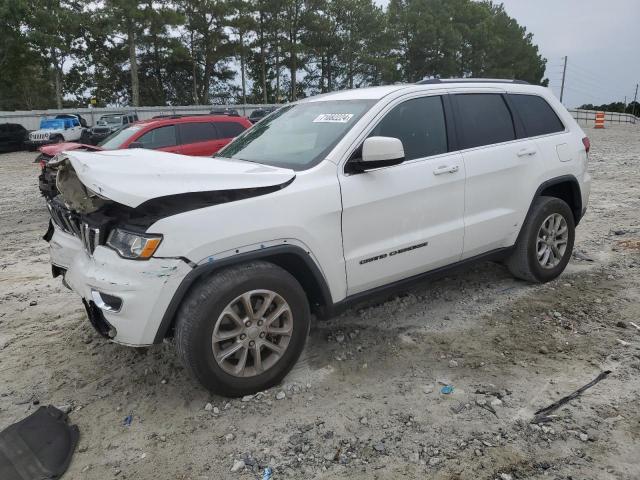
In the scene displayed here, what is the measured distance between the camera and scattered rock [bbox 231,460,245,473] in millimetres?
2523

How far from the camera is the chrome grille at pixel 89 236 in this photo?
2.90 metres

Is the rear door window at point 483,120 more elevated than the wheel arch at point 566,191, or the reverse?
the rear door window at point 483,120

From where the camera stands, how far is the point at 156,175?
2748 mm

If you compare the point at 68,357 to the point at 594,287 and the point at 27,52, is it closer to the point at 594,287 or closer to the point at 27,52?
the point at 594,287

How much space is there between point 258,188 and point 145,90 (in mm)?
45622

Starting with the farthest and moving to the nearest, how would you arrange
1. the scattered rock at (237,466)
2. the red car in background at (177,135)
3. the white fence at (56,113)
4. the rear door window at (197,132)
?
the white fence at (56,113) < the rear door window at (197,132) < the red car in background at (177,135) < the scattered rock at (237,466)

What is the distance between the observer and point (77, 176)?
9.61ft

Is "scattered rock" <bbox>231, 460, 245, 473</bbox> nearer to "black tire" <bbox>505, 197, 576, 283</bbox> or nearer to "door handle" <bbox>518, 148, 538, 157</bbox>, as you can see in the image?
"black tire" <bbox>505, 197, 576, 283</bbox>

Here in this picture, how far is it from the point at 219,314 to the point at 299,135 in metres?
1.52

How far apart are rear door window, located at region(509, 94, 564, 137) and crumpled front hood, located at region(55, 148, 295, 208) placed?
2.37 meters

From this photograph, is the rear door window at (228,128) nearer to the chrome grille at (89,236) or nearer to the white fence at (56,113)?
the chrome grille at (89,236)

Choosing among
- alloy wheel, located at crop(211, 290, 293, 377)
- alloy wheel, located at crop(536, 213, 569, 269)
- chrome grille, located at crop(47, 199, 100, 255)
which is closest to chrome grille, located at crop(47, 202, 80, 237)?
chrome grille, located at crop(47, 199, 100, 255)

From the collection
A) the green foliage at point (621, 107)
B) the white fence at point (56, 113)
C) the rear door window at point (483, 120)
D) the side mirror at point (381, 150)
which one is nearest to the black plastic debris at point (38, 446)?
the side mirror at point (381, 150)

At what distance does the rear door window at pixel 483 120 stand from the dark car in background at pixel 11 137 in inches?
982
